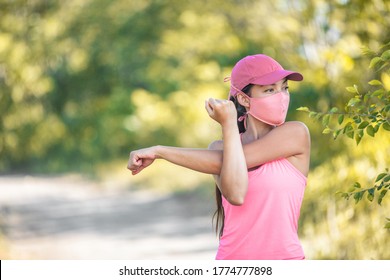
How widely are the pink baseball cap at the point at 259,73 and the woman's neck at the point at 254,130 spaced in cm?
13

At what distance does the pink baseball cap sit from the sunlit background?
1.24m

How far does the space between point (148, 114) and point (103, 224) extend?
228 inches

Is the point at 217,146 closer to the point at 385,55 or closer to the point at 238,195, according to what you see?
the point at 238,195

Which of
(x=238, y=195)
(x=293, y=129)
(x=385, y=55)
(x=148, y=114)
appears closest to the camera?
(x=238, y=195)

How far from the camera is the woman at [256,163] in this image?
107 inches

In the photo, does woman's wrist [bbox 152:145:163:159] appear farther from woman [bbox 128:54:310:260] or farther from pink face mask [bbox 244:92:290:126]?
pink face mask [bbox 244:92:290:126]

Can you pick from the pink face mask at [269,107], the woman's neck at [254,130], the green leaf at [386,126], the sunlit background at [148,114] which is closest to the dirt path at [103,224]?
the sunlit background at [148,114]

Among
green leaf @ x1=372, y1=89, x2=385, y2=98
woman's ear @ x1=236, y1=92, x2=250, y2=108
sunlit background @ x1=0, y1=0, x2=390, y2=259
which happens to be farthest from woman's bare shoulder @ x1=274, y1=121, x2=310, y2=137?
sunlit background @ x1=0, y1=0, x2=390, y2=259

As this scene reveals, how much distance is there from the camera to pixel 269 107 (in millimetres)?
2912

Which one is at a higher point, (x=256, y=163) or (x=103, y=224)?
(x=103, y=224)

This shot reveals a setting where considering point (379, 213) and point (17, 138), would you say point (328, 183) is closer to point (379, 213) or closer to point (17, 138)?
point (379, 213)

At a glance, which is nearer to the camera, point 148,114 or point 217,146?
point 217,146

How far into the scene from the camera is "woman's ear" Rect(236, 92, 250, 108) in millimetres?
3002

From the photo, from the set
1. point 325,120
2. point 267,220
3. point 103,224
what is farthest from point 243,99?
point 103,224
